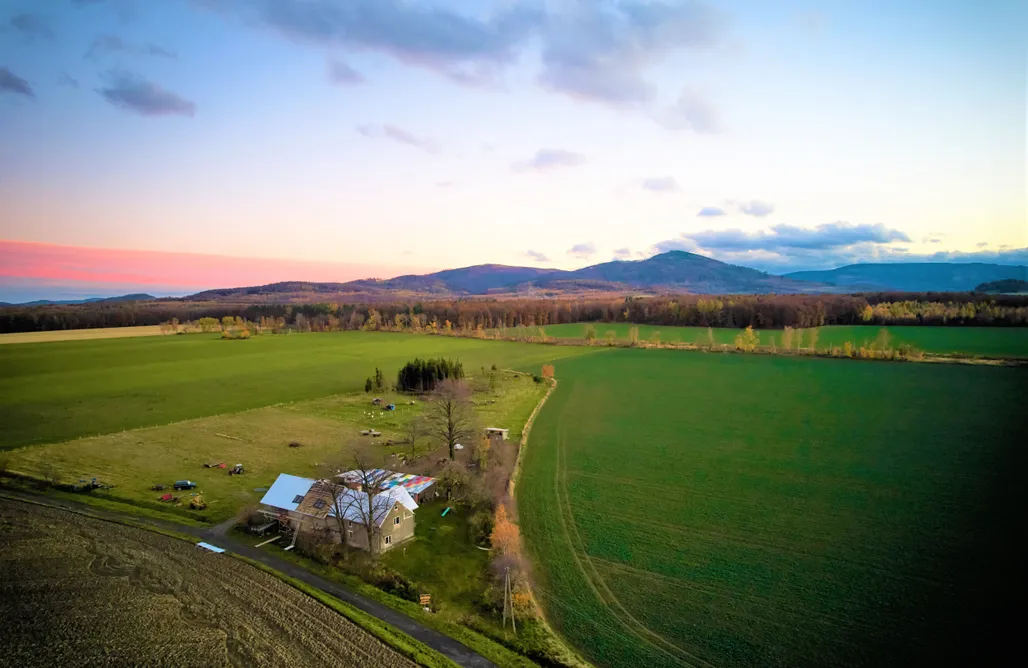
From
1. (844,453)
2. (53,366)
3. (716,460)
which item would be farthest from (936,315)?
(53,366)

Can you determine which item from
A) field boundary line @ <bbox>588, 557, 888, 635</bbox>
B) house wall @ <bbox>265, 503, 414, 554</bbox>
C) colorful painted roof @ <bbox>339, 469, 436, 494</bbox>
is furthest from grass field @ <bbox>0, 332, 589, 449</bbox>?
field boundary line @ <bbox>588, 557, 888, 635</bbox>

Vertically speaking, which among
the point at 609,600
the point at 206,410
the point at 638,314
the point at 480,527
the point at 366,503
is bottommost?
the point at 609,600

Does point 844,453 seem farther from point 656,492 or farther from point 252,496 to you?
point 252,496

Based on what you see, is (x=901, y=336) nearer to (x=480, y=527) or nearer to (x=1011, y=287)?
(x=480, y=527)

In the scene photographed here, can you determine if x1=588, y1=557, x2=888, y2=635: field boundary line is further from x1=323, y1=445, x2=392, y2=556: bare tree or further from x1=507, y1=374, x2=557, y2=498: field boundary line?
x1=323, y1=445, x2=392, y2=556: bare tree

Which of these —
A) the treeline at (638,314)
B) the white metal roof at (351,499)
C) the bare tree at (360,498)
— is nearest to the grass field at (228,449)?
the white metal roof at (351,499)

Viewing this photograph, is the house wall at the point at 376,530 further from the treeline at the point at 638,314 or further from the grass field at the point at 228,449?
the treeline at the point at 638,314

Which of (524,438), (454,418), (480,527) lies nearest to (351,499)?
(480,527)
